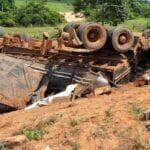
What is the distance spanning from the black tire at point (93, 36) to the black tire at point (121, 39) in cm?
25

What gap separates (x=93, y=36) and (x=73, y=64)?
1.00 meters

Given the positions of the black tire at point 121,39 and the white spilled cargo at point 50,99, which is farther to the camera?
the black tire at point 121,39

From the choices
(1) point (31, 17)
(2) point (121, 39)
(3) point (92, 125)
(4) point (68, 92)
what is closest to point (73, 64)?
(4) point (68, 92)

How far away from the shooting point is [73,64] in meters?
13.6

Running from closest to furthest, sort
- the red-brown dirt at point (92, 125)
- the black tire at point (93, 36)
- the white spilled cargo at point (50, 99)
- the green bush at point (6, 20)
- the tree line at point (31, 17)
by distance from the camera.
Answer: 1. the red-brown dirt at point (92, 125)
2. the white spilled cargo at point (50, 99)
3. the black tire at point (93, 36)
4. the green bush at point (6, 20)
5. the tree line at point (31, 17)

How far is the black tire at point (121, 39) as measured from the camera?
13797 millimetres

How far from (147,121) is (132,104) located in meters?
0.93

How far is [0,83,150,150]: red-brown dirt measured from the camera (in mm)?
8375

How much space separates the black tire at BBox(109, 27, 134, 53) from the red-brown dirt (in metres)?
3.21

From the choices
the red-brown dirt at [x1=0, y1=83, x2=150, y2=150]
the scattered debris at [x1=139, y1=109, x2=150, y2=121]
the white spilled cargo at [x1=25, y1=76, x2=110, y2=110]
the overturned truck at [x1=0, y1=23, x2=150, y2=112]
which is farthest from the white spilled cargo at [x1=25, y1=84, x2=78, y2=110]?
the scattered debris at [x1=139, y1=109, x2=150, y2=121]

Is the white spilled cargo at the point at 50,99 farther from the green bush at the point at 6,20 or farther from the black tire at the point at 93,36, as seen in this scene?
the green bush at the point at 6,20

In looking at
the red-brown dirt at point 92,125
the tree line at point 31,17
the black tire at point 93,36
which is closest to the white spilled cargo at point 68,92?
the black tire at point 93,36

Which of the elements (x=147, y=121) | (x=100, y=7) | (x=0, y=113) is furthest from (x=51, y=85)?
(x=100, y=7)

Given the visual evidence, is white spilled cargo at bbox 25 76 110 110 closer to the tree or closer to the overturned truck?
the overturned truck
